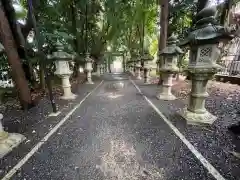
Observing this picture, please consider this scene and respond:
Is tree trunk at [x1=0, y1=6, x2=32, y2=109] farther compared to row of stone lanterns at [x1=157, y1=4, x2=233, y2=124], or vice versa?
tree trunk at [x1=0, y1=6, x2=32, y2=109]

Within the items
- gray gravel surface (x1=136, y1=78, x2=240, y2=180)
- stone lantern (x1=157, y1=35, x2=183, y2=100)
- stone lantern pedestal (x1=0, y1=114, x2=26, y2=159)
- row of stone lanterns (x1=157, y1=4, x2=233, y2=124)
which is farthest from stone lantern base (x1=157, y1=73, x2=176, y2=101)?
stone lantern pedestal (x1=0, y1=114, x2=26, y2=159)

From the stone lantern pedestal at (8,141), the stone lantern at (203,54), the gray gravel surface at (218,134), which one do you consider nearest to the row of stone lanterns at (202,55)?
the stone lantern at (203,54)

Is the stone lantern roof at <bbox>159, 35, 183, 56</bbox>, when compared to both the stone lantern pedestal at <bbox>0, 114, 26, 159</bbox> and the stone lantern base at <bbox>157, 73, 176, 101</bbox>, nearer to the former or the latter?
the stone lantern base at <bbox>157, 73, 176, 101</bbox>

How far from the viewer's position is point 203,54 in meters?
3.13

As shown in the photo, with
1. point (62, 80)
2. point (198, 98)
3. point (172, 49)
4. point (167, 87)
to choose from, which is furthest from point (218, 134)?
point (62, 80)

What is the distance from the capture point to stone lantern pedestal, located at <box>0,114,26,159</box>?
2.57m

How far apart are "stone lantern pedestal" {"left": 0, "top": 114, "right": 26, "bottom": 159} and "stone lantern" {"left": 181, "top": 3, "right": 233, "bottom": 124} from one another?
3.49 meters

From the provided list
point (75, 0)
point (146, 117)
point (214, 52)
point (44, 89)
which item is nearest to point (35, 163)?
point (146, 117)

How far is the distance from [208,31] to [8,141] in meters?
4.23

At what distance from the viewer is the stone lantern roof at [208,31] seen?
2.76m

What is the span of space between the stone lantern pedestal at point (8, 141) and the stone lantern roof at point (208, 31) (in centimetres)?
389

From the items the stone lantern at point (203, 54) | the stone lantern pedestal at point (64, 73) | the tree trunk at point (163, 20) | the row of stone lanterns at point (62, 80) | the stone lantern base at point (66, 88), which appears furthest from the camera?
the tree trunk at point (163, 20)

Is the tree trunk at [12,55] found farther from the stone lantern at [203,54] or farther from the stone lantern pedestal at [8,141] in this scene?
the stone lantern at [203,54]

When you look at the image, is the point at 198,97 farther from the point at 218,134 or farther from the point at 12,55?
the point at 12,55
